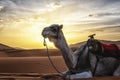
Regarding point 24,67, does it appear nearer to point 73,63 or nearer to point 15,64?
point 15,64

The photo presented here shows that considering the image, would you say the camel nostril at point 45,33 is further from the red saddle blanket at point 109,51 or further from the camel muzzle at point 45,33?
the red saddle blanket at point 109,51

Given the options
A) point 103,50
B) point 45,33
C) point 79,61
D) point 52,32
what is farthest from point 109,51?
point 45,33

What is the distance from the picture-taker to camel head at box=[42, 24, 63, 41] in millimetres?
8453

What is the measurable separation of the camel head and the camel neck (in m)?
0.16

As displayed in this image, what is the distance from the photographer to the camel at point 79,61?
28.8ft

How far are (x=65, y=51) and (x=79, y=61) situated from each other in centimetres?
57

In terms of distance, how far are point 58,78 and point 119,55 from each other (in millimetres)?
1932

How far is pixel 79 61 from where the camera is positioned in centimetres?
933

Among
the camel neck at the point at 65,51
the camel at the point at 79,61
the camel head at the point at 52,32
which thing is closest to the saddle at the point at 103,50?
the camel at the point at 79,61

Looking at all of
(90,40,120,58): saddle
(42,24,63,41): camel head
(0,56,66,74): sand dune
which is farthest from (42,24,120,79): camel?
(0,56,66,74): sand dune

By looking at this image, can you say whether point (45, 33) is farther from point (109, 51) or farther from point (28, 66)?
point (28, 66)

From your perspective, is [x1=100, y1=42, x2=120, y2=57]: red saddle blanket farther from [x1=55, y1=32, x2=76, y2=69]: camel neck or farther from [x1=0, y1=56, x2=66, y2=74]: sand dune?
[x1=0, y1=56, x2=66, y2=74]: sand dune

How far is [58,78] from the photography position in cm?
862

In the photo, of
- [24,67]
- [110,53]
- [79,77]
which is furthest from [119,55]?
[24,67]
